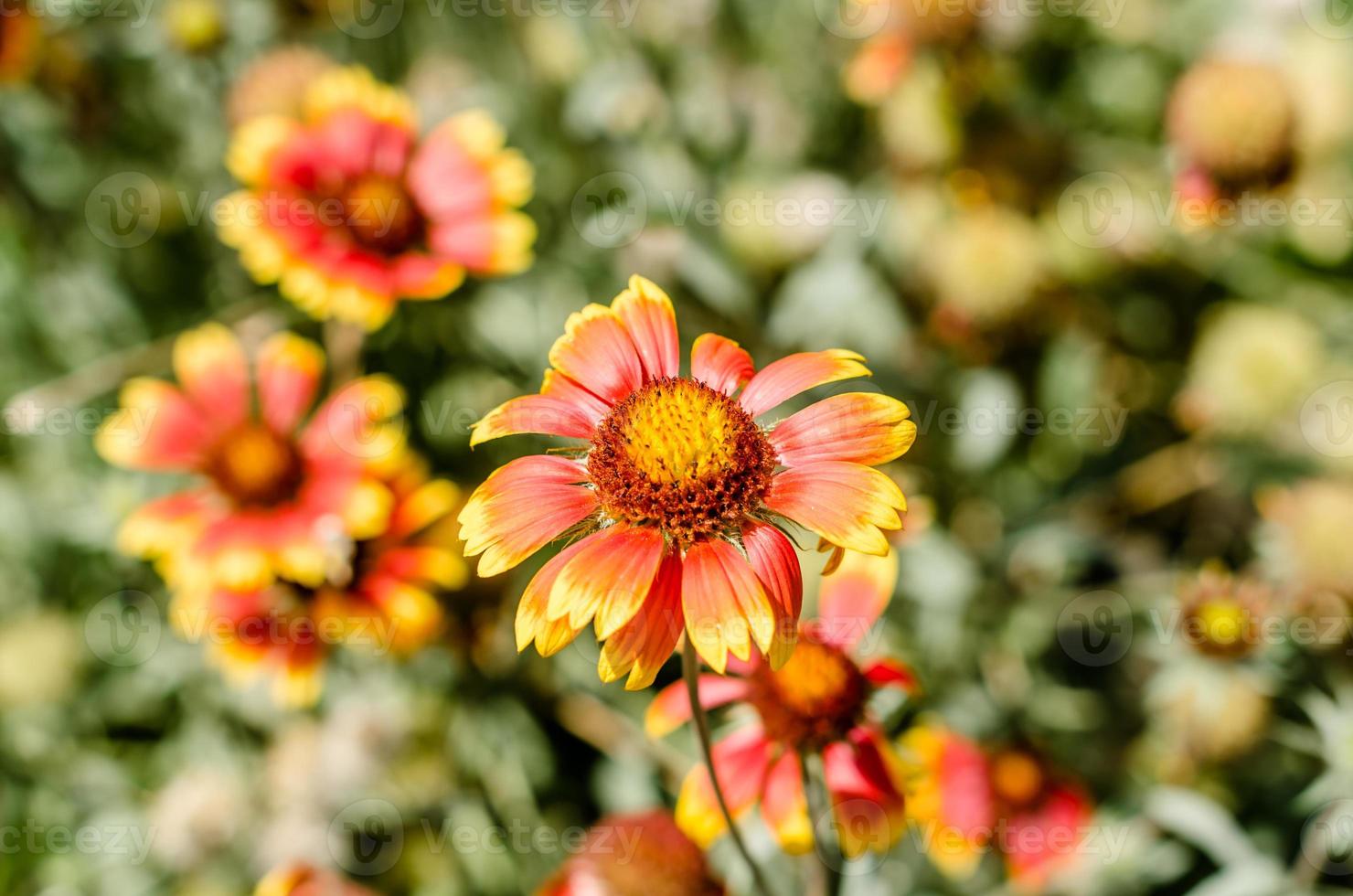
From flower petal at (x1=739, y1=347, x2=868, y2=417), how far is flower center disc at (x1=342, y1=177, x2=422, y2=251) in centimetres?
105

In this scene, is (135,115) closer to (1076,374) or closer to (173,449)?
(173,449)

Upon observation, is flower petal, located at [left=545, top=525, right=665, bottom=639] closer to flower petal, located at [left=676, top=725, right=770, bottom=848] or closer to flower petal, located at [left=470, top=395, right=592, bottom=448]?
flower petal, located at [left=470, top=395, right=592, bottom=448]

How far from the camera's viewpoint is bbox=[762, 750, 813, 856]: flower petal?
1.12 meters

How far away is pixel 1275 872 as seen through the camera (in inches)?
57.7

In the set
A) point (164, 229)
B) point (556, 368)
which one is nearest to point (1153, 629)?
point (556, 368)

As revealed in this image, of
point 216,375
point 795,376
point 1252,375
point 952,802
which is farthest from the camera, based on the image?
point 1252,375

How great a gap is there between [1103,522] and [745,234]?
3.34ft

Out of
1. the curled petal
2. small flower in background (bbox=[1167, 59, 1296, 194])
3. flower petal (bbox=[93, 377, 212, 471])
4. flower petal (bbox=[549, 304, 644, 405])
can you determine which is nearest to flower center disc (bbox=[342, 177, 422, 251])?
the curled petal

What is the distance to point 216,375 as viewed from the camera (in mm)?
1856

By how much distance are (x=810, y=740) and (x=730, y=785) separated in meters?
0.13

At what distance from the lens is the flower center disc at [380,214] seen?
1796 millimetres

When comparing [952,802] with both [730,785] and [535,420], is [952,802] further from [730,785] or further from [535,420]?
[535,420]

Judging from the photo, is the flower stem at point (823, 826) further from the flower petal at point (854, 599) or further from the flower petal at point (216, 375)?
the flower petal at point (216, 375)

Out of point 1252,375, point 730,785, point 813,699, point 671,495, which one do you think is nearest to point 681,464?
point 671,495
